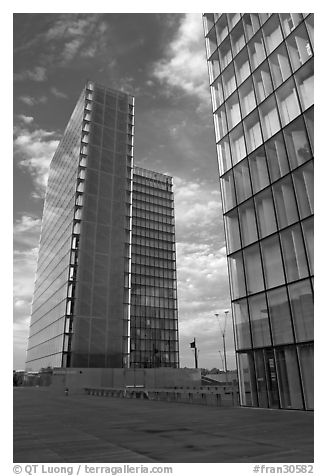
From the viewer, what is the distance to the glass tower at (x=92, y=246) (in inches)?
→ 2884

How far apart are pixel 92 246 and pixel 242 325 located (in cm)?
5582

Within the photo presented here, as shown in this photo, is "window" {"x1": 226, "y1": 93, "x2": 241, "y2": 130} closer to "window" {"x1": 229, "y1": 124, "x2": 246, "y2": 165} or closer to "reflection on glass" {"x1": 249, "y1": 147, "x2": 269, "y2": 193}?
"window" {"x1": 229, "y1": 124, "x2": 246, "y2": 165}

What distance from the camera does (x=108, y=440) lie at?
1108cm

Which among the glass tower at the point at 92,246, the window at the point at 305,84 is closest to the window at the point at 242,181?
the window at the point at 305,84

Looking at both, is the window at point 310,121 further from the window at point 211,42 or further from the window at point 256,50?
the window at point 211,42

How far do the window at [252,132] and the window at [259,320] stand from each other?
34.3 feet

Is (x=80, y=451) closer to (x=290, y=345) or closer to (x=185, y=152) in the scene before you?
(x=290, y=345)

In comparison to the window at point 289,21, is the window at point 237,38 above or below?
above

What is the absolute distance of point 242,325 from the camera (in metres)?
25.3

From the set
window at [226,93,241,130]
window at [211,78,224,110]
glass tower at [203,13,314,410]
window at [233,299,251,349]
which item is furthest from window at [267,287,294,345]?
window at [211,78,224,110]

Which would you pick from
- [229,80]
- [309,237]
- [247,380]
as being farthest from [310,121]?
[247,380]

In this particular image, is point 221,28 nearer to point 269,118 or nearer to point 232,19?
point 232,19

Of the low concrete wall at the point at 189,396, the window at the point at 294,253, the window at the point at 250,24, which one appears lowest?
the low concrete wall at the point at 189,396

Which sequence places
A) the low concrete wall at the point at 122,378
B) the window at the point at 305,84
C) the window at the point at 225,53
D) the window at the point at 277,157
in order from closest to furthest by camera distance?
the window at the point at 305,84
the window at the point at 277,157
the window at the point at 225,53
the low concrete wall at the point at 122,378
